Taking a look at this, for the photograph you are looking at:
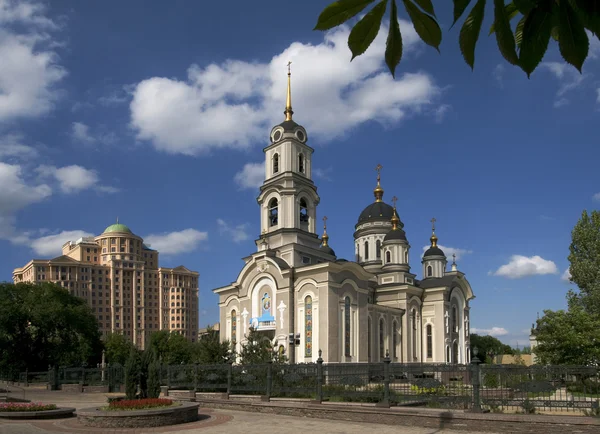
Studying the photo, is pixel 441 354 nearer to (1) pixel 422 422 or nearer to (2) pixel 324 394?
(2) pixel 324 394

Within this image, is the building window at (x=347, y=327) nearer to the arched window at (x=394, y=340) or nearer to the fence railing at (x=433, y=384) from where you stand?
the arched window at (x=394, y=340)

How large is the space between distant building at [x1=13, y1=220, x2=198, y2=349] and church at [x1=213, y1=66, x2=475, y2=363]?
234ft

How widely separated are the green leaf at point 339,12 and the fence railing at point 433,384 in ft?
45.4

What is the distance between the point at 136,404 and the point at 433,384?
815 cm

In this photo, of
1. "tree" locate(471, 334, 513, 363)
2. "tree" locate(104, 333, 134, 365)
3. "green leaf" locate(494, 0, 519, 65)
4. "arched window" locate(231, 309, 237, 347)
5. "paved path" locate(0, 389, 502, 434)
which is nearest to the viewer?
"green leaf" locate(494, 0, 519, 65)

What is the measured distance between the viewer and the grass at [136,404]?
15.8 m

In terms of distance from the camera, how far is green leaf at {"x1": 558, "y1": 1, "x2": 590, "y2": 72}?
1944 mm

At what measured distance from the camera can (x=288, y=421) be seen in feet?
53.4

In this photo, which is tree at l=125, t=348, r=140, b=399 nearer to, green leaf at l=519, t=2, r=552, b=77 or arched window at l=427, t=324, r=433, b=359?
green leaf at l=519, t=2, r=552, b=77

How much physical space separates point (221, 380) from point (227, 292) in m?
22.5

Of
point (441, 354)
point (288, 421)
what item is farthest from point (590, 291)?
point (288, 421)

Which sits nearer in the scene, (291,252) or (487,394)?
(487,394)

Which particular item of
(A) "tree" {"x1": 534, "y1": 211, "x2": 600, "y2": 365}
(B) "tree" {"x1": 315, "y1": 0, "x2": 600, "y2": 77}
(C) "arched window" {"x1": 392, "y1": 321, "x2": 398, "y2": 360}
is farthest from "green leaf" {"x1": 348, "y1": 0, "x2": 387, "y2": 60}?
(C) "arched window" {"x1": 392, "y1": 321, "x2": 398, "y2": 360}

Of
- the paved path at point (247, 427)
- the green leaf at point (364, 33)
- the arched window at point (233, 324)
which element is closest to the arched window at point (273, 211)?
the arched window at point (233, 324)
